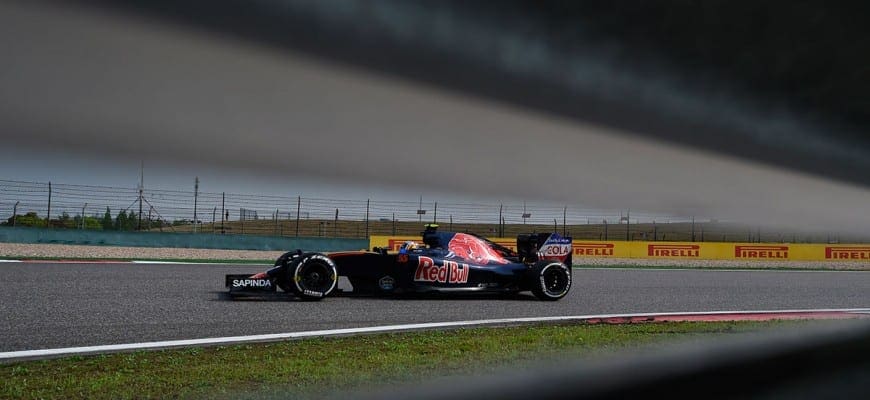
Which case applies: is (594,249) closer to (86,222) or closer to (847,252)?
(847,252)

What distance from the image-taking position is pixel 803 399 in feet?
5.16

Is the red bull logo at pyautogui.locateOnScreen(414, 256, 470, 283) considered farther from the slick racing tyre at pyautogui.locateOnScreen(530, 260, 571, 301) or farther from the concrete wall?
the concrete wall

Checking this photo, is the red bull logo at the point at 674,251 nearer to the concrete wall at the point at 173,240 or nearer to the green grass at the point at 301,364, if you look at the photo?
the concrete wall at the point at 173,240

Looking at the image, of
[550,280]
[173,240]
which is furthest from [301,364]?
[173,240]

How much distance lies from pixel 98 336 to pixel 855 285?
508 inches

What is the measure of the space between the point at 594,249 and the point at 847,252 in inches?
422

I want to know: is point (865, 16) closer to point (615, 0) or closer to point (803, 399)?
point (615, 0)

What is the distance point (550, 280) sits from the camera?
27.9ft

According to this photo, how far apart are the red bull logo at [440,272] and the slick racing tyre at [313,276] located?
1.07 meters

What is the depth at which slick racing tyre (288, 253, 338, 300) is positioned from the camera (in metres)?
7.46

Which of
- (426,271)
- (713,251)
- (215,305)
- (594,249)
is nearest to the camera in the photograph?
(215,305)

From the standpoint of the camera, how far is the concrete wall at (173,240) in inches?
715

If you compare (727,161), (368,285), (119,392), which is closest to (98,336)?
(119,392)

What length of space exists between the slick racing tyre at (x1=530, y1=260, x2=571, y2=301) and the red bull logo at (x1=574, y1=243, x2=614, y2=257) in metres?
14.6
